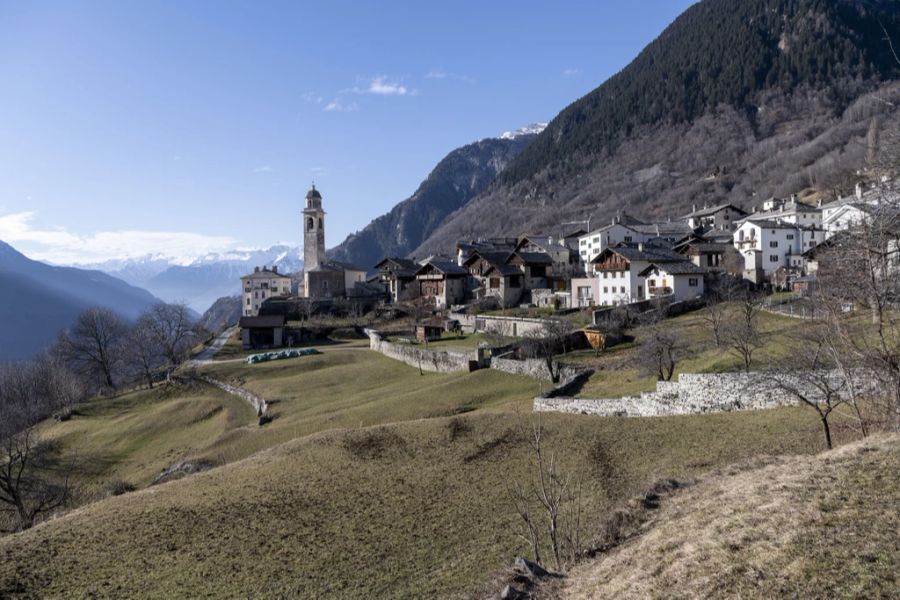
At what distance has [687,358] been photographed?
1417 inches

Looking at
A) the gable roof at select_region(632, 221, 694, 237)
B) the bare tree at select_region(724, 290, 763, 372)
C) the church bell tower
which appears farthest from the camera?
the church bell tower

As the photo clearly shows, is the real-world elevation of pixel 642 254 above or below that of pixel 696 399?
above

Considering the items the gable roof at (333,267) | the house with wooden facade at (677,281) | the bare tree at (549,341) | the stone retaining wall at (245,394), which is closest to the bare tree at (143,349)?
the stone retaining wall at (245,394)

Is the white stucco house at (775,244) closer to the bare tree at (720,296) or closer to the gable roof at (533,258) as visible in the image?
the bare tree at (720,296)

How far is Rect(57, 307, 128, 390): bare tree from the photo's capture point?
77469 mm

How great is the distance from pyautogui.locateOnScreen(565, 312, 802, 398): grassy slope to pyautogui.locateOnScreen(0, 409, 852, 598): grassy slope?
635cm

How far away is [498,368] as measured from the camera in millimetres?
44000

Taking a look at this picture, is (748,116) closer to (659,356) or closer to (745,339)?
(659,356)

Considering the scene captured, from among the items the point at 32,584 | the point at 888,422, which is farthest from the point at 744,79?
the point at 32,584

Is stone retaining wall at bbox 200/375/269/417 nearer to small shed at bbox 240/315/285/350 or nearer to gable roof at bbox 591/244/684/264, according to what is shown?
small shed at bbox 240/315/285/350

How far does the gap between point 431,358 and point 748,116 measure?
169 meters

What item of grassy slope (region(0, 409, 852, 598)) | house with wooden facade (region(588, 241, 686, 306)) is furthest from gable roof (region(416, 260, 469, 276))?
grassy slope (region(0, 409, 852, 598))

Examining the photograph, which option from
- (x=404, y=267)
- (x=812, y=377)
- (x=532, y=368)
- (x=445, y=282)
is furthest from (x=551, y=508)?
(x=404, y=267)

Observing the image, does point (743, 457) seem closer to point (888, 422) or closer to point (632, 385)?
point (888, 422)
